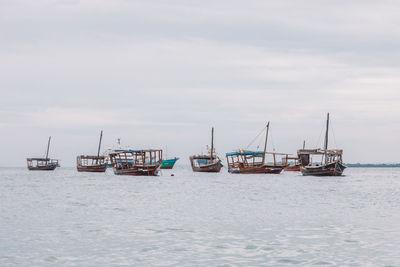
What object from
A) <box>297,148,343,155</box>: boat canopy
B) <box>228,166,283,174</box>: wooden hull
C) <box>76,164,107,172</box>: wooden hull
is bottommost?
<box>76,164,107,172</box>: wooden hull

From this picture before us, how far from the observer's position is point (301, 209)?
95.0 ft

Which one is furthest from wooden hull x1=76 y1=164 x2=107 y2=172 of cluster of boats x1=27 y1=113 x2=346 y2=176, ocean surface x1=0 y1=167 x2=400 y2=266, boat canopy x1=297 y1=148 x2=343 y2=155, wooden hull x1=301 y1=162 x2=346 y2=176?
ocean surface x1=0 y1=167 x2=400 y2=266

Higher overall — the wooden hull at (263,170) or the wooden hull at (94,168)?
the wooden hull at (263,170)

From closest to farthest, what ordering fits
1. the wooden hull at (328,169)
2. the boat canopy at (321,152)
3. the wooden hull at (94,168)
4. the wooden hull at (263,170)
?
the boat canopy at (321,152) < the wooden hull at (328,169) < the wooden hull at (263,170) < the wooden hull at (94,168)

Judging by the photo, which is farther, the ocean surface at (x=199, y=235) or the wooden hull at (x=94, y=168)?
the wooden hull at (x=94, y=168)

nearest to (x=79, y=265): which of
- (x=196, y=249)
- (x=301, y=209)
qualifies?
(x=196, y=249)

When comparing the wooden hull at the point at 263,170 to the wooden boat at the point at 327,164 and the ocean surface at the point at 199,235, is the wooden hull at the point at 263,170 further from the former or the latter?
the ocean surface at the point at 199,235

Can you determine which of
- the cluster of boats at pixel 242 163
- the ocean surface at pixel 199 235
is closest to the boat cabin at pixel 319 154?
the cluster of boats at pixel 242 163

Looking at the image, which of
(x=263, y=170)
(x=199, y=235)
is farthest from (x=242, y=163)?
(x=199, y=235)

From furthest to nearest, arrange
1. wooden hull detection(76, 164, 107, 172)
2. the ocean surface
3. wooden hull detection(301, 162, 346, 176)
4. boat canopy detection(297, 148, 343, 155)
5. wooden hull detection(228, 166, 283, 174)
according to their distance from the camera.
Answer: wooden hull detection(76, 164, 107, 172) < wooden hull detection(228, 166, 283, 174) < wooden hull detection(301, 162, 346, 176) < boat canopy detection(297, 148, 343, 155) < the ocean surface

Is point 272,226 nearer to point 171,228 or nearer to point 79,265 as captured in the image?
point 171,228

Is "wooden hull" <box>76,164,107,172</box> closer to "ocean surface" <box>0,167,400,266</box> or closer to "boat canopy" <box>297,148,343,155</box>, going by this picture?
"boat canopy" <box>297,148,343,155</box>

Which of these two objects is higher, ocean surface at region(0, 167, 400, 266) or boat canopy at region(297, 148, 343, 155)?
boat canopy at region(297, 148, 343, 155)

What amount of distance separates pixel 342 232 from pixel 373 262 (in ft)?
18.0
